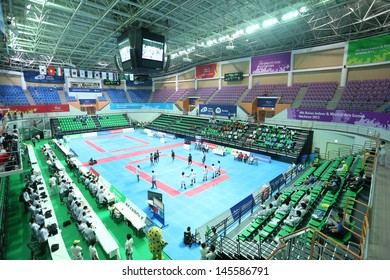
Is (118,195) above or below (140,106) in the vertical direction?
below

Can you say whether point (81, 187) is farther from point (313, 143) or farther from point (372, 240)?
point (313, 143)

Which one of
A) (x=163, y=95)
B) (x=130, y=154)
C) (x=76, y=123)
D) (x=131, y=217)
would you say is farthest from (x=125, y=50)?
(x=163, y=95)

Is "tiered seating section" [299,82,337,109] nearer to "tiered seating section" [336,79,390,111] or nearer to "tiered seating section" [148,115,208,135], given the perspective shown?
"tiered seating section" [336,79,390,111]

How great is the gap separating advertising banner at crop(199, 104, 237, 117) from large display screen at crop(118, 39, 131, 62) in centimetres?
1904

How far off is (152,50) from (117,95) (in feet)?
111

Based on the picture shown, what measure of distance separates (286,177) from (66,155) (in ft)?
67.9

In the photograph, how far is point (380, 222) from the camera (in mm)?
6105

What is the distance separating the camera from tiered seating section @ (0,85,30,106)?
1210 inches

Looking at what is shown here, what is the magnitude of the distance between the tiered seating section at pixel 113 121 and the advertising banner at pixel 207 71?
17715 mm

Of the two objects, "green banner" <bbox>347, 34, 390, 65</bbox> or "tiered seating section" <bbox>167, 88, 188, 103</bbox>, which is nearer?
"green banner" <bbox>347, 34, 390, 65</bbox>

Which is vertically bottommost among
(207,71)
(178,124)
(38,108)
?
(178,124)

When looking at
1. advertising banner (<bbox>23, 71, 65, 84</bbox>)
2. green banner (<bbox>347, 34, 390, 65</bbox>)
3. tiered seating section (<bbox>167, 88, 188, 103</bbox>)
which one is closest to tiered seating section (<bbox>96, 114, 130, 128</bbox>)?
advertising banner (<bbox>23, 71, 65, 84</bbox>)

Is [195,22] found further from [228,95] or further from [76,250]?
[76,250]
